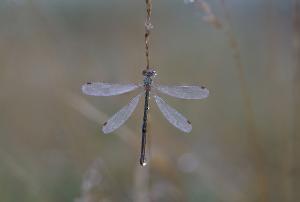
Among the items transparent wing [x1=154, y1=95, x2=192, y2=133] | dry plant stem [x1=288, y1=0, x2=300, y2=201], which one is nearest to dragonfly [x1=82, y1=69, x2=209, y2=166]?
transparent wing [x1=154, y1=95, x2=192, y2=133]

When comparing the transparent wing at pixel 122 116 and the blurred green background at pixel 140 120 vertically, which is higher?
the transparent wing at pixel 122 116

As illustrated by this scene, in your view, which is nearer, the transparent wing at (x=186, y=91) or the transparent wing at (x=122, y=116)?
the transparent wing at (x=186, y=91)

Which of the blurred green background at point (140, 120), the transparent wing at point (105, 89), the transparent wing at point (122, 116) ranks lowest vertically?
the blurred green background at point (140, 120)

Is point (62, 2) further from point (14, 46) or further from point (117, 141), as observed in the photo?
point (14, 46)

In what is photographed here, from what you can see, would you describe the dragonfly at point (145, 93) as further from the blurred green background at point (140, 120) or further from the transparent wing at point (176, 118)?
the blurred green background at point (140, 120)

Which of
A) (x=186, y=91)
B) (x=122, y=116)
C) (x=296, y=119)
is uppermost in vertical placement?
(x=186, y=91)

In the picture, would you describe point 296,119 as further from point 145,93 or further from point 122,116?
point 145,93

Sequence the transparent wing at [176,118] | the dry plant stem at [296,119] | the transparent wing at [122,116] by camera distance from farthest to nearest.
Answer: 1. the dry plant stem at [296,119]
2. the transparent wing at [122,116]
3. the transparent wing at [176,118]

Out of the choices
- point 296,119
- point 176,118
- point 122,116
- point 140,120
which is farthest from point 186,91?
point 296,119

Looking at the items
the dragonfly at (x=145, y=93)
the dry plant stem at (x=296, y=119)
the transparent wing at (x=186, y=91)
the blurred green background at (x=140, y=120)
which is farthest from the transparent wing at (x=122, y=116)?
the dry plant stem at (x=296, y=119)
